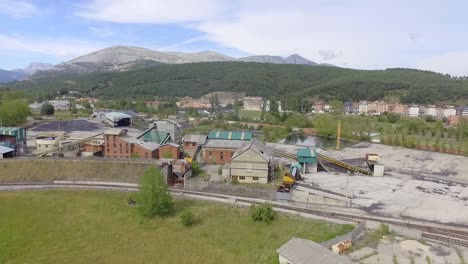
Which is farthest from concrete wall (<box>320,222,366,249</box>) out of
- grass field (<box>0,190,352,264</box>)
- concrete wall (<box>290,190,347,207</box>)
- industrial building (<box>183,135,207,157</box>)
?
industrial building (<box>183,135,207,157</box>)

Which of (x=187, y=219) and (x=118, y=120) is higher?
(x=118, y=120)

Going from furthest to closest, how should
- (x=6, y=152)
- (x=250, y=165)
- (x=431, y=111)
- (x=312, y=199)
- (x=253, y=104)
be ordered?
(x=253, y=104) < (x=431, y=111) < (x=6, y=152) < (x=250, y=165) < (x=312, y=199)

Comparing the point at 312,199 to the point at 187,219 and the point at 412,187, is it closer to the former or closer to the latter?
the point at 187,219

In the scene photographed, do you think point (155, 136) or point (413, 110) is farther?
point (413, 110)

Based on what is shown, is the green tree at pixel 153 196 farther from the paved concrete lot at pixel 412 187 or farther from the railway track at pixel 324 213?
the paved concrete lot at pixel 412 187

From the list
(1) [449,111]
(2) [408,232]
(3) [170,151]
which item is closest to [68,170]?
(3) [170,151]

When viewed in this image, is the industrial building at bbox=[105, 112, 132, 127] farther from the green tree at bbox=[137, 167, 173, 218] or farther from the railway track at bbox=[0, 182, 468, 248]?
the green tree at bbox=[137, 167, 173, 218]

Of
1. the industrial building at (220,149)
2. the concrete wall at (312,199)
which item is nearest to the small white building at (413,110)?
the industrial building at (220,149)

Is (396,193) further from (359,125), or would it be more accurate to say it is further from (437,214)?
(359,125)
